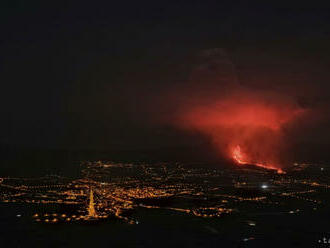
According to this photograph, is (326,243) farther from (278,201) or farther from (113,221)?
(278,201)

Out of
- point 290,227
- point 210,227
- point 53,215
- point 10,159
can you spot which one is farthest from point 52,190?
point 10,159

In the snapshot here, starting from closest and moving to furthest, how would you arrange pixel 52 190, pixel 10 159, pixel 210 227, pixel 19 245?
pixel 19 245 → pixel 210 227 → pixel 52 190 → pixel 10 159

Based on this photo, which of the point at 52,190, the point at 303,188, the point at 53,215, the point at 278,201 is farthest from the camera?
the point at 303,188

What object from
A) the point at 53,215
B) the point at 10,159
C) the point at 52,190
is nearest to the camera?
the point at 53,215

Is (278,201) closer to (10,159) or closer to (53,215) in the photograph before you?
(53,215)

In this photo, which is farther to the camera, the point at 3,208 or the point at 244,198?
the point at 244,198

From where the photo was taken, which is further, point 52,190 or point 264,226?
point 52,190

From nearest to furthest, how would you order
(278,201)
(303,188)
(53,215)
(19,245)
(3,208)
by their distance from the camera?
(19,245) < (53,215) < (3,208) < (278,201) < (303,188)

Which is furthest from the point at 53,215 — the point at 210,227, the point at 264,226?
the point at 264,226
